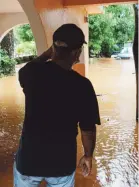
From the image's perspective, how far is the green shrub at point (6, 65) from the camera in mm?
12469

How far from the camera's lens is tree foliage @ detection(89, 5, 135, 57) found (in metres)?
18.6

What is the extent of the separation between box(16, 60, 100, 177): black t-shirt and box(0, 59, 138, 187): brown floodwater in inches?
72.8

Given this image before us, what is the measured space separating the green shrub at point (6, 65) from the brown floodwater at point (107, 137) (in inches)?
116

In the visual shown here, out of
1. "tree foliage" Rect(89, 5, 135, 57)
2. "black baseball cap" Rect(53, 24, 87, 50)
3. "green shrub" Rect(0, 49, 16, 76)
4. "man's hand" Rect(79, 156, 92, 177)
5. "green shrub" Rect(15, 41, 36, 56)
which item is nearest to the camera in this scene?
"black baseball cap" Rect(53, 24, 87, 50)

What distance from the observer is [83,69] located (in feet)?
29.5

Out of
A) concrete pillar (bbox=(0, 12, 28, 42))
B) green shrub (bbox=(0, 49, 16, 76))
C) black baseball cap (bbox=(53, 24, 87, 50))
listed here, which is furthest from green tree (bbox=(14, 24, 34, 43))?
black baseball cap (bbox=(53, 24, 87, 50))

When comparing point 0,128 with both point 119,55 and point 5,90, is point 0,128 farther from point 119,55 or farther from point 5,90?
point 119,55

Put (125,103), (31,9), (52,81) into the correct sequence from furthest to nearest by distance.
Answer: (125,103) → (31,9) → (52,81)

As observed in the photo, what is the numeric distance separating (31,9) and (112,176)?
2729 mm

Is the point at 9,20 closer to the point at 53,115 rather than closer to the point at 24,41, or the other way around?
the point at 24,41

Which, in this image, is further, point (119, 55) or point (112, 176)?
point (119, 55)

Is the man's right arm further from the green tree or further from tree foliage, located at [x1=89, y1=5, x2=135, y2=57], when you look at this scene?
tree foliage, located at [x1=89, y1=5, x2=135, y2=57]

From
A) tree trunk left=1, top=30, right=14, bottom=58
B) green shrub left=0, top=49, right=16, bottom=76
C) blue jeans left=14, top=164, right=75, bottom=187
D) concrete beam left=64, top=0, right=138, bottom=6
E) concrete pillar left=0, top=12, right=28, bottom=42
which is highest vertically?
concrete beam left=64, top=0, right=138, bottom=6

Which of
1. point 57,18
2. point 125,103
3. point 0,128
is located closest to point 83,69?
point 125,103
